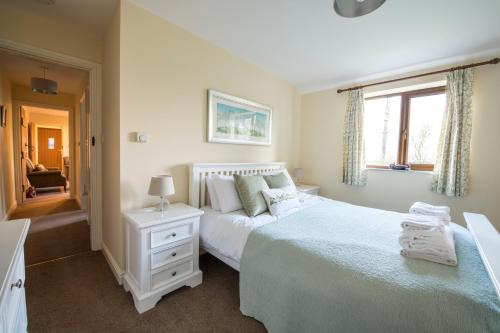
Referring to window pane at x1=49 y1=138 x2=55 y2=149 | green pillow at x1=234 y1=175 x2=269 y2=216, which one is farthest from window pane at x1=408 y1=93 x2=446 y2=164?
window pane at x1=49 y1=138 x2=55 y2=149

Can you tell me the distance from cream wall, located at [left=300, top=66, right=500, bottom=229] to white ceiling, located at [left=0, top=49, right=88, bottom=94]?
359cm

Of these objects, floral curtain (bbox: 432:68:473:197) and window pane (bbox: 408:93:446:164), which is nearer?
floral curtain (bbox: 432:68:473:197)

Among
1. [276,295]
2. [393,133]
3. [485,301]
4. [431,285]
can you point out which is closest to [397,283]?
[431,285]

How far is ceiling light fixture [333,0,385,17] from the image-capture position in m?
1.53

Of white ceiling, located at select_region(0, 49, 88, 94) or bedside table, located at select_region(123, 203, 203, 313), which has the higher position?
white ceiling, located at select_region(0, 49, 88, 94)

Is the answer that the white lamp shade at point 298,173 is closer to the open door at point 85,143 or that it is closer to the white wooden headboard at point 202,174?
the white wooden headboard at point 202,174

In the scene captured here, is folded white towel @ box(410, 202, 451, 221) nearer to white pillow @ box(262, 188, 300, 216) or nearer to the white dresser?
white pillow @ box(262, 188, 300, 216)

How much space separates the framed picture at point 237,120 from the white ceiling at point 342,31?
623 mm

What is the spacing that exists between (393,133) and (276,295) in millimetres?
2980

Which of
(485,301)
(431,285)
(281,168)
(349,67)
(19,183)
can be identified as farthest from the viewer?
(19,183)

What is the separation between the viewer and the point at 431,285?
975 millimetres

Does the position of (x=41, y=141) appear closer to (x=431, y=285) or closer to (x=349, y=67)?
(x=349, y=67)

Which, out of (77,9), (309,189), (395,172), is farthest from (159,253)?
(395,172)

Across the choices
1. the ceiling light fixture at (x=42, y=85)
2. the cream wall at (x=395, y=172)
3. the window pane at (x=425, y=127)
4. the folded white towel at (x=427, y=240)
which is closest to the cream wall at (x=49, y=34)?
the ceiling light fixture at (x=42, y=85)
